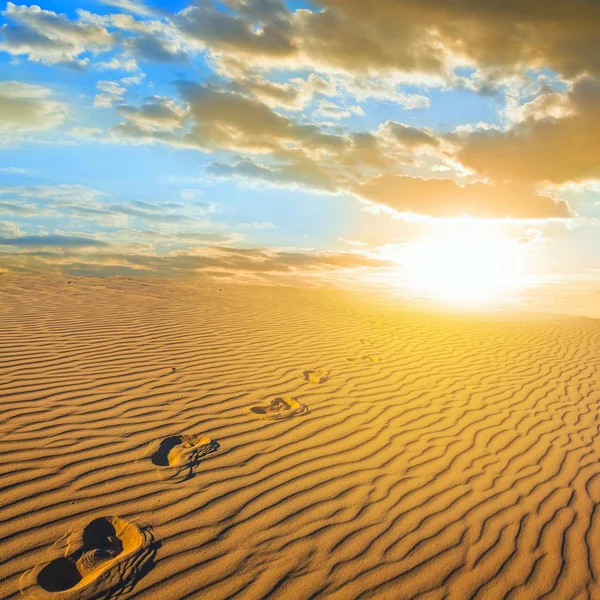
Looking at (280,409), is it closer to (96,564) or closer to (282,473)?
(282,473)

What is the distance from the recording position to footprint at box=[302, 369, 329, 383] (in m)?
6.70

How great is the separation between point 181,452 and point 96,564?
143 cm

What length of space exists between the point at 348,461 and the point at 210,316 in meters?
7.53

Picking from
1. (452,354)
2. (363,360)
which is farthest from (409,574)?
(452,354)

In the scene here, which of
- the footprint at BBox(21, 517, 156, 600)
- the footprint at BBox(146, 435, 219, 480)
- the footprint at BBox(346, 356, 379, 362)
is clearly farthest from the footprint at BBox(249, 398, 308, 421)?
the footprint at BBox(346, 356, 379, 362)

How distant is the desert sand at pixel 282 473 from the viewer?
2.90m

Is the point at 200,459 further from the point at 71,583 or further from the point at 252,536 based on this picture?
the point at 71,583

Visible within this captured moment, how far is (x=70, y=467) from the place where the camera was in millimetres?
3736

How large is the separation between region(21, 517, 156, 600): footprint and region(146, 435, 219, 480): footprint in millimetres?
755

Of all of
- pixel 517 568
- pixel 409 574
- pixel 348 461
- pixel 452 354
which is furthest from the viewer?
pixel 452 354

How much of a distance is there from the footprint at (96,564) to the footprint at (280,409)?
222 centimetres

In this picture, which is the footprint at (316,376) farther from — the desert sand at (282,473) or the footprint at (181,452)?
the footprint at (181,452)

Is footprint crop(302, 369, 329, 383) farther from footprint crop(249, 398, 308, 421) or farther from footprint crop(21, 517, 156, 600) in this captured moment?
footprint crop(21, 517, 156, 600)

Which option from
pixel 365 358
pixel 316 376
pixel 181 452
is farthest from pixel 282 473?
pixel 365 358
